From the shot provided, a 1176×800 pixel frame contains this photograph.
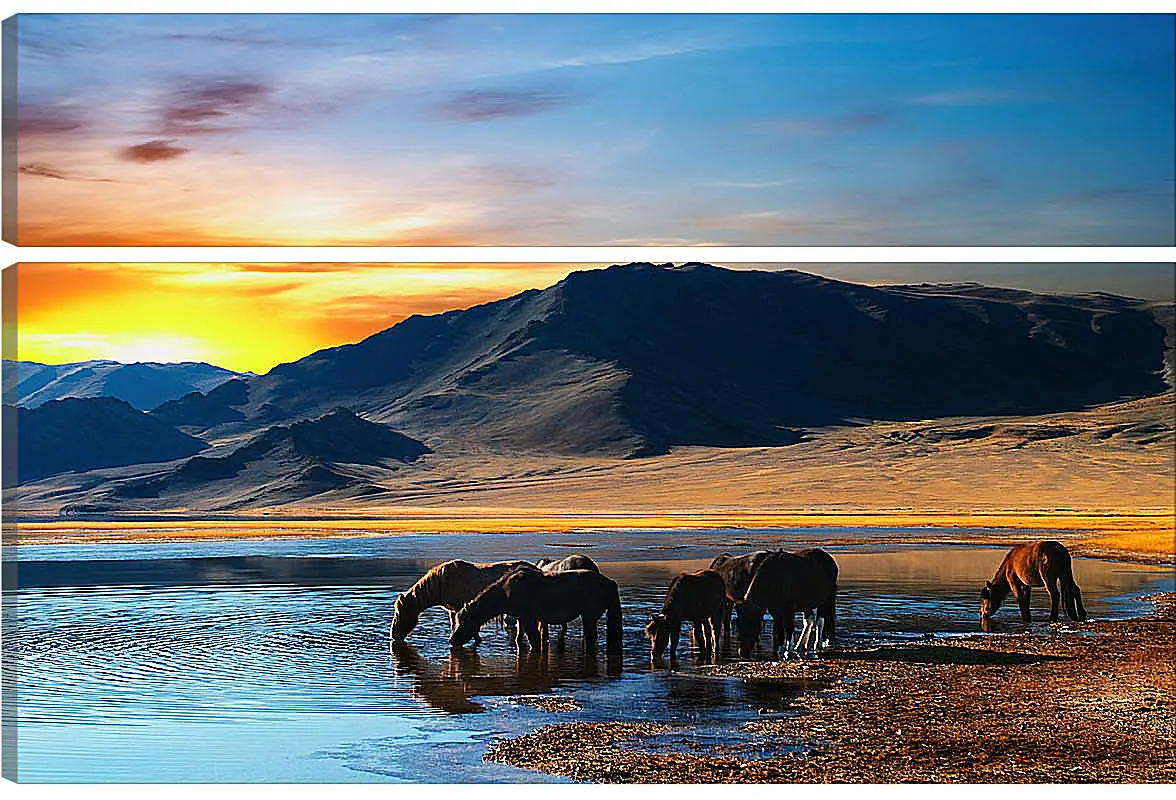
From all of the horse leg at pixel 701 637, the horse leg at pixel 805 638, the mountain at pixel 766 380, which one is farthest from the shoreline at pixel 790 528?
the mountain at pixel 766 380

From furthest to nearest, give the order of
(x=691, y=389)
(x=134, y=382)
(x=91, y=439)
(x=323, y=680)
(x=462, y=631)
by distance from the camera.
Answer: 1. (x=691, y=389)
2. (x=134, y=382)
3. (x=91, y=439)
4. (x=462, y=631)
5. (x=323, y=680)

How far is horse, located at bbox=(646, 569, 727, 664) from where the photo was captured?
16.3 m

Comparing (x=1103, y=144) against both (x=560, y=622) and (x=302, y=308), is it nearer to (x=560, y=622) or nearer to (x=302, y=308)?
(x=560, y=622)

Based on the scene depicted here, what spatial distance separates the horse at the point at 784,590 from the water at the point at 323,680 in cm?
122

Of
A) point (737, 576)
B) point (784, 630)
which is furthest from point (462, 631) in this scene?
point (784, 630)

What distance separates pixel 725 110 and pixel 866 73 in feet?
5.87

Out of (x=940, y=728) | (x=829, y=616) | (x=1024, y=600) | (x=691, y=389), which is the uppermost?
(x=691, y=389)

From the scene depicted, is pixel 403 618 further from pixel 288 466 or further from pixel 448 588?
pixel 288 466

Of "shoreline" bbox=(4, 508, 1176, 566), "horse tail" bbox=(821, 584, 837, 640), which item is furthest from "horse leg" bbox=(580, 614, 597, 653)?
"shoreline" bbox=(4, 508, 1176, 566)

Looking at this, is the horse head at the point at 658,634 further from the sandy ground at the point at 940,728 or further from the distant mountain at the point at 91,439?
the distant mountain at the point at 91,439

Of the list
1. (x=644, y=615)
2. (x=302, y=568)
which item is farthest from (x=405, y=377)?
(x=644, y=615)

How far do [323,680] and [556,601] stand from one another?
3077mm

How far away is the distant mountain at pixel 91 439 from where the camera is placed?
126688 mm

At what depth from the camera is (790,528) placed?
58.8 metres
